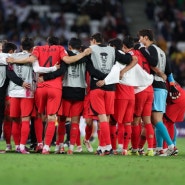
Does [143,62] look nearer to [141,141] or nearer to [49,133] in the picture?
[141,141]

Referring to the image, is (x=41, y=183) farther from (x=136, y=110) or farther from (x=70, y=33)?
(x=70, y=33)

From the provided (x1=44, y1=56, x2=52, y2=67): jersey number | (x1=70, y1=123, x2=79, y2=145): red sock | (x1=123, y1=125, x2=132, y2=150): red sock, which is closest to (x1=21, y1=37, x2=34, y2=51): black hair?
(x1=44, y1=56, x2=52, y2=67): jersey number

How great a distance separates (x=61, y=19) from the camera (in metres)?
30.5

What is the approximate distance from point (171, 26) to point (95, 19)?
3003 millimetres

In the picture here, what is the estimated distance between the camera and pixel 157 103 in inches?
593

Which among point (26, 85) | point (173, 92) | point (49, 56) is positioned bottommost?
point (173, 92)

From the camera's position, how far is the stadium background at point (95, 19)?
2959 centimetres

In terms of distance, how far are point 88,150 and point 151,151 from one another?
1.76 m

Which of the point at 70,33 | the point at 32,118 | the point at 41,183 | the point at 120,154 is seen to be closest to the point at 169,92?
the point at 120,154

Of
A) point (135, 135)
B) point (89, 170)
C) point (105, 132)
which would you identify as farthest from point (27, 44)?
point (89, 170)

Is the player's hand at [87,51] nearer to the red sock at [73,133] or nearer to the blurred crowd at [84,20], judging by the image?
the red sock at [73,133]

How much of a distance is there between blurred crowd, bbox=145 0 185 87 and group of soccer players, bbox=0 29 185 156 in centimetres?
1293

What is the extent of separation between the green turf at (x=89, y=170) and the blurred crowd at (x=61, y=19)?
1604 centimetres

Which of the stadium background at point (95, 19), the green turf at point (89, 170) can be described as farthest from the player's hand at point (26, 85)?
the stadium background at point (95, 19)
